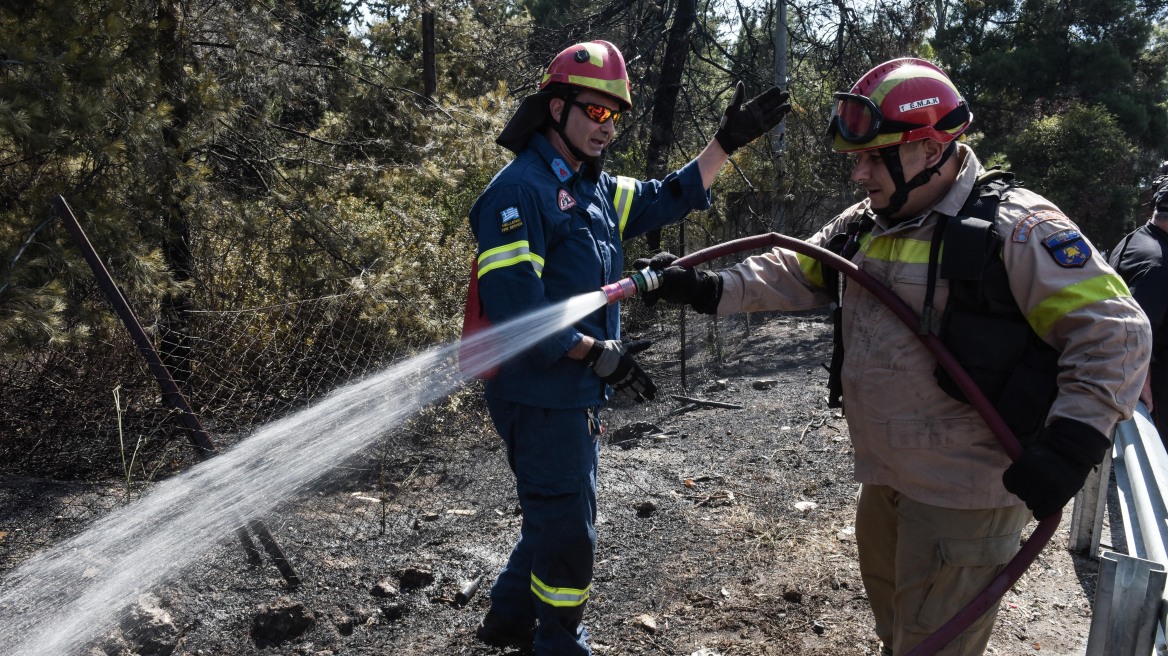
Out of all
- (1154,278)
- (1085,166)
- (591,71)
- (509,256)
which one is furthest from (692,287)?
(1085,166)

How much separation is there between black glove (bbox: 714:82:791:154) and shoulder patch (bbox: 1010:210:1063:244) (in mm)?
1359

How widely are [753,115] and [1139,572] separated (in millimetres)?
2234

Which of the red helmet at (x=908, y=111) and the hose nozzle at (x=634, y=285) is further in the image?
the hose nozzle at (x=634, y=285)

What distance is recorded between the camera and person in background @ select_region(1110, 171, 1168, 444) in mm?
4238

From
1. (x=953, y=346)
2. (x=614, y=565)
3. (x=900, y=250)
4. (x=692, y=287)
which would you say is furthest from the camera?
(x=614, y=565)

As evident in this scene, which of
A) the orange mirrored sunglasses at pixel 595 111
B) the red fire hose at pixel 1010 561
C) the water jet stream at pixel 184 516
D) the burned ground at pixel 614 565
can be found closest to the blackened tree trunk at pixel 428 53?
the burned ground at pixel 614 565

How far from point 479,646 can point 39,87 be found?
3425 millimetres

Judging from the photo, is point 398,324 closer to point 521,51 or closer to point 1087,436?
point 1087,436

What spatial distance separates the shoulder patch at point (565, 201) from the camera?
314 cm

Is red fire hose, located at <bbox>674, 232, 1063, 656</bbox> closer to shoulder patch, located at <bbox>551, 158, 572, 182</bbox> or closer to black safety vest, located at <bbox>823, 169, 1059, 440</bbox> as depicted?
black safety vest, located at <bbox>823, 169, 1059, 440</bbox>

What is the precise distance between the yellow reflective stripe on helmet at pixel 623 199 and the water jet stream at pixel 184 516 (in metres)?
0.60

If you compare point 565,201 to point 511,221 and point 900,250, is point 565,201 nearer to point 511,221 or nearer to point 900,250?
point 511,221

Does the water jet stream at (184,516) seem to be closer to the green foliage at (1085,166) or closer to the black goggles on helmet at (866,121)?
the black goggles on helmet at (866,121)

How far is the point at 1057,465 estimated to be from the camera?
2.19 m
